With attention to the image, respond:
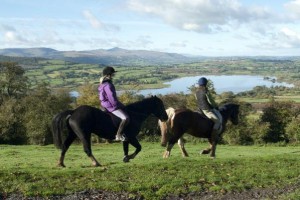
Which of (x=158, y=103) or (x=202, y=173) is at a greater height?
(x=158, y=103)

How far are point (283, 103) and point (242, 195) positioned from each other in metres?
59.4

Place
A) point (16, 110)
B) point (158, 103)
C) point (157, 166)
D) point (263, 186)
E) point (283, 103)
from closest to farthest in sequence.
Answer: point (263, 186) < point (157, 166) < point (158, 103) < point (16, 110) < point (283, 103)

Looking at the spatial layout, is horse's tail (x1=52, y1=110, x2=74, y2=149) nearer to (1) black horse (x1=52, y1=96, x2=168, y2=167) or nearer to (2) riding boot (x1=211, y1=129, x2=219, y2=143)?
(1) black horse (x1=52, y1=96, x2=168, y2=167)

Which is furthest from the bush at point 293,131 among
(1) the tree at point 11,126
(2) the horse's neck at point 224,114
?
(2) the horse's neck at point 224,114

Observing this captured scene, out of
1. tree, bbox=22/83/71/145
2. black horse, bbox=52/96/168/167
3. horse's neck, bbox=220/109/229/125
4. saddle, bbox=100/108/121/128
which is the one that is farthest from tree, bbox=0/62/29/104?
saddle, bbox=100/108/121/128

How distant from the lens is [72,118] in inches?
532

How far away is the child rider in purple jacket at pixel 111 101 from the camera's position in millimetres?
13977

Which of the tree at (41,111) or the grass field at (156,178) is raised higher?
the grass field at (156,178)

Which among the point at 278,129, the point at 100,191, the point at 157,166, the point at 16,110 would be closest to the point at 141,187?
the point at 100,191

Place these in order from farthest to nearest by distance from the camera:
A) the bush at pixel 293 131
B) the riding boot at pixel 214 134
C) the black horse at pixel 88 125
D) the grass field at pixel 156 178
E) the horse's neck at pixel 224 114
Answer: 1. the bush at pixel 293 131
2. the horse's neck at pixel 224 114
3. the riding boot at pixel 214 134
4. the black horse at pixel 88 125
5. the grass field at pixel 156 178

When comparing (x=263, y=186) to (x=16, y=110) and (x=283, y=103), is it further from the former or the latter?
(x=283, y=103)

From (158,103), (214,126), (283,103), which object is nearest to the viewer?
(158,103)

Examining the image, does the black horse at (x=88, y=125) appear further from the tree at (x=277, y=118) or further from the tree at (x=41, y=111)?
the tree at (x=277, y=118)

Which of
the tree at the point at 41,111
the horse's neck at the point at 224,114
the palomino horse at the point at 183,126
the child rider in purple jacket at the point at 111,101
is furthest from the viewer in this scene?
the tree at the point at 41,111
